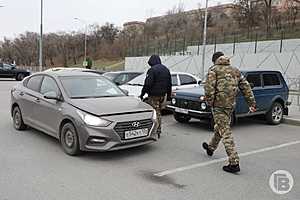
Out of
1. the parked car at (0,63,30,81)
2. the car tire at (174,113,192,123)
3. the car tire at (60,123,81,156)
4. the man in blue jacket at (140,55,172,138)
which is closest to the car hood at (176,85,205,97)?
the car tire at (174,113,192,123)

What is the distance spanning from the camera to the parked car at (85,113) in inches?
224

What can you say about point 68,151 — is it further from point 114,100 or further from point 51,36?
point 51,36

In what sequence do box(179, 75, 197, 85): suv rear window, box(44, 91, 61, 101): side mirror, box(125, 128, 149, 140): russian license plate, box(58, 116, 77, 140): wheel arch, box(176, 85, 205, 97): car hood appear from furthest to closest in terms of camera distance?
box(179, 75, 197, 85): suv rear window → box(176, 85, 205, 97): car hood → box(44, 91, 61, 101): side mirror → box(58, 116, 77, 140): wheel arch → box(125, 128, 149, 140): russian license plate

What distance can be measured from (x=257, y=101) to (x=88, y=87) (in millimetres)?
4944

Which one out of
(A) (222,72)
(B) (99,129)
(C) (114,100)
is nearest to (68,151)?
(B) (99,129)

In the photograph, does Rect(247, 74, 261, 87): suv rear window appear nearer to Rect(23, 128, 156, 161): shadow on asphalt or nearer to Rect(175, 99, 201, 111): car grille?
Rect(175, 99, 201, 111): car grille

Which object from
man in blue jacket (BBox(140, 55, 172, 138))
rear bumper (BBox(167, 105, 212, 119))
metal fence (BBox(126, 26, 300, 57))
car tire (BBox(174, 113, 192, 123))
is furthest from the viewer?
metal fence (BBox(126, 26, 300, 57))

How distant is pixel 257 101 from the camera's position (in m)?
9.36

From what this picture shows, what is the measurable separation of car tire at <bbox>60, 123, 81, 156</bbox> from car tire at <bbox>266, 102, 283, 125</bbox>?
6.12 meters

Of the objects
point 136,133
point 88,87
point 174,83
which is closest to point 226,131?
point 136,133

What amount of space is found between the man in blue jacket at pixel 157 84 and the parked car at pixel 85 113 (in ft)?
1.90

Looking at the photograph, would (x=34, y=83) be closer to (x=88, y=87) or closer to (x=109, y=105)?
(x=88, y=87)

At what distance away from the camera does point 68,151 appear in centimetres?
601

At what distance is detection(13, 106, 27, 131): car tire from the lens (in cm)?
793
